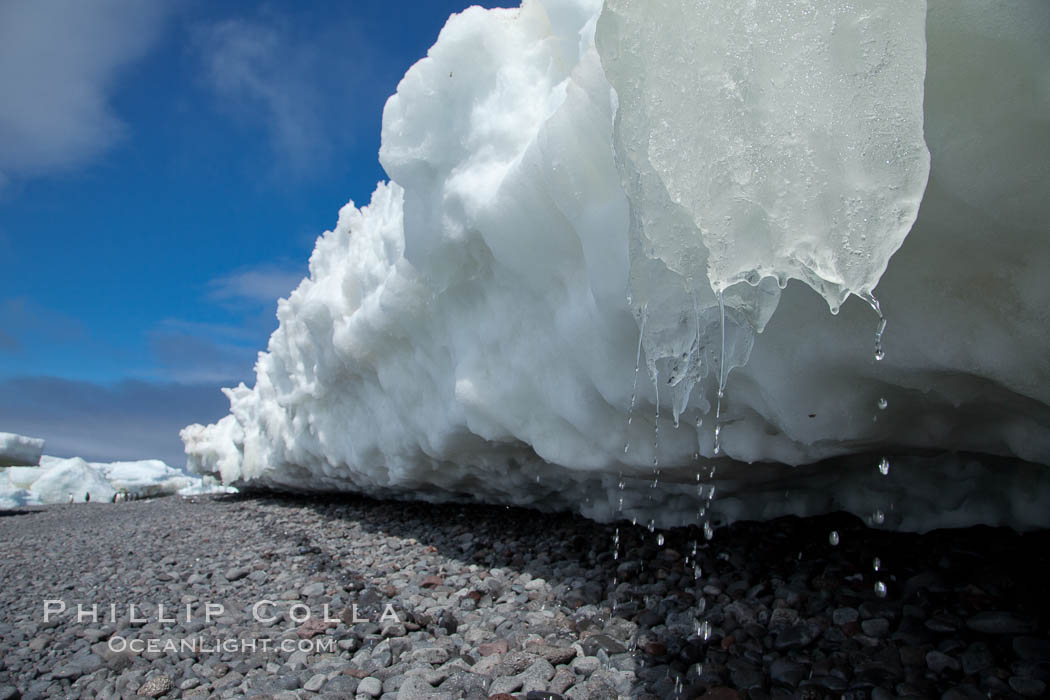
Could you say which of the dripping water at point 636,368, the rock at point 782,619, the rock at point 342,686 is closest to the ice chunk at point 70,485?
the rock at point 342,686

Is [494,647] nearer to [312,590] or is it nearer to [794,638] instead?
[794,638]

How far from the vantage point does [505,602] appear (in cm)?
379

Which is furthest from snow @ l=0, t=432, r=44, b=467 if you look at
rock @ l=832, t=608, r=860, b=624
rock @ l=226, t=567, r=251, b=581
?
rock @ l=832, t=608, r=860, b=624

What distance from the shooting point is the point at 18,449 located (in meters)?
16.6

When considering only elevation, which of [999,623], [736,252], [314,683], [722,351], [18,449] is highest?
[736,252]

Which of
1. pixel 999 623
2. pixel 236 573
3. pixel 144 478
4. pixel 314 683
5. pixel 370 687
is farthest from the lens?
pixel 144 478

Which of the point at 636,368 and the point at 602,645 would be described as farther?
the point at 602,645

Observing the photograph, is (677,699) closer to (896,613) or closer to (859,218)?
(896,613)

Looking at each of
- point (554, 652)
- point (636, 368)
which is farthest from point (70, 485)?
point (636, 368)

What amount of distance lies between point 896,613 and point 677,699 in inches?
41.2

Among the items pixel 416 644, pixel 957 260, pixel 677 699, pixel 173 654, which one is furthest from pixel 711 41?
pixel 173 654

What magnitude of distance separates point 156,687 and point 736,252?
3418 millimetres

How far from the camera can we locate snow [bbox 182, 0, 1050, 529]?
145 cm

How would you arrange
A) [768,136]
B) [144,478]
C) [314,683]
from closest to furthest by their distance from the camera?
[768,136], [314,683], [144,478]
